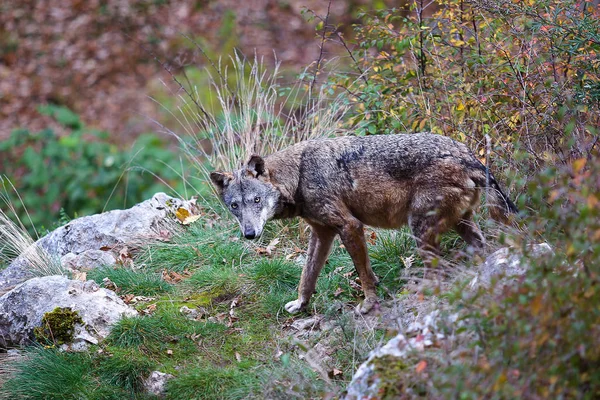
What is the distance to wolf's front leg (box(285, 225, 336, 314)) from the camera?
7047mm

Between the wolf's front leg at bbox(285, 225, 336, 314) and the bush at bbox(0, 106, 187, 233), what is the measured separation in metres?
6.25

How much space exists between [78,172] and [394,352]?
36.1 ft

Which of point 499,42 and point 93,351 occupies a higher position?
point 499,42

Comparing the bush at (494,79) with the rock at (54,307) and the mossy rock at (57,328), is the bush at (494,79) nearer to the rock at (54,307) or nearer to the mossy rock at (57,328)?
the rock at (54,307)

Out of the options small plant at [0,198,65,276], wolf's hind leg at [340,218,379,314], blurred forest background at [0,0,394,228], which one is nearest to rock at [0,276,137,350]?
small plant at [0,198,65,276]

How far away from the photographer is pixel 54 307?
672 centimetres

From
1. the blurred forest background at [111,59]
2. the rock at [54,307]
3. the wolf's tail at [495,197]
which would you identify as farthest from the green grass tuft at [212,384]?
the blurred forest background at [111,59]

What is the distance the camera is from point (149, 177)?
14.0 m

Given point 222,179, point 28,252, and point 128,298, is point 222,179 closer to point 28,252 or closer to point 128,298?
point 128,298

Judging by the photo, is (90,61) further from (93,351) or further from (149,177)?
(93,351)

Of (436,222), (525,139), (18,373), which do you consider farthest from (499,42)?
(18,373)

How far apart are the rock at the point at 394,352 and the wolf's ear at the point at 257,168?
2.79 meters

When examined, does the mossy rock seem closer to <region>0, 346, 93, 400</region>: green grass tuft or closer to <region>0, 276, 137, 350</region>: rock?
<region>0, 276, 137, 350</region>: rock

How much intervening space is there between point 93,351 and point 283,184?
7.73 feet
